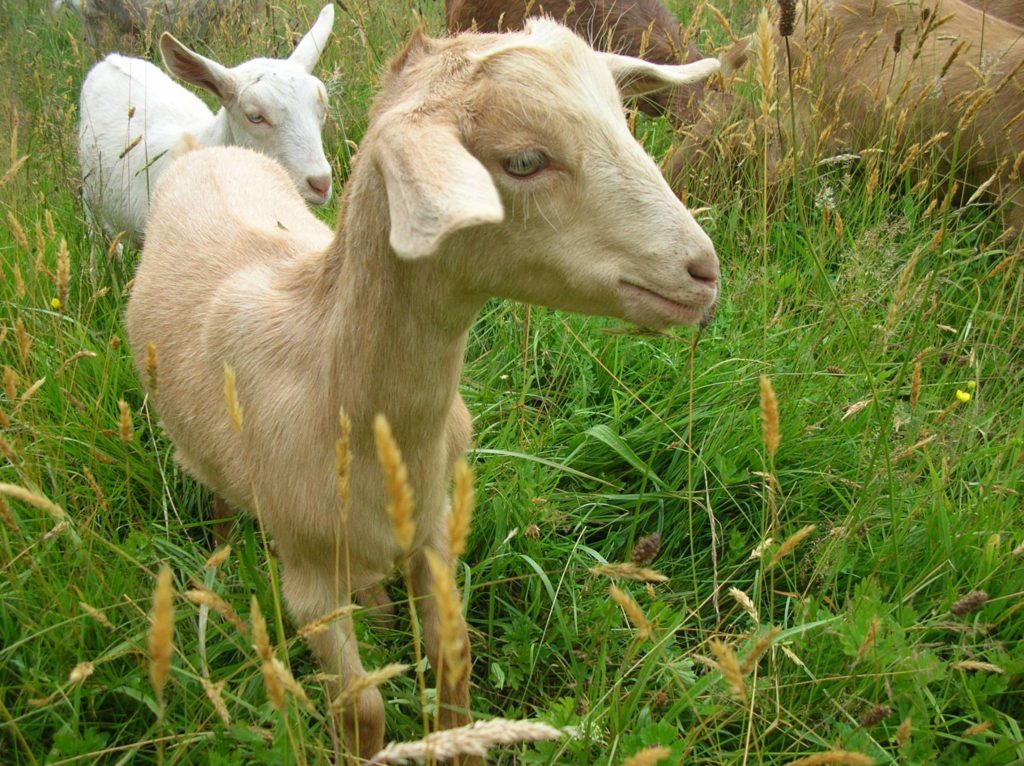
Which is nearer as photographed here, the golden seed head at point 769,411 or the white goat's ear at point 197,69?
the golden seed head at point 769,411

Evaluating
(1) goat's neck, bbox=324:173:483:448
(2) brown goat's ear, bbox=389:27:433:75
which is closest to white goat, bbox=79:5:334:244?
(2) brown goat's ear, bbox=389:27:433:75

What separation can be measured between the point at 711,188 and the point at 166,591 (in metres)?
3.09

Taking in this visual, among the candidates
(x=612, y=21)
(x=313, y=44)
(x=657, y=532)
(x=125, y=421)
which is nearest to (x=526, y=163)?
(x=125, y=421)

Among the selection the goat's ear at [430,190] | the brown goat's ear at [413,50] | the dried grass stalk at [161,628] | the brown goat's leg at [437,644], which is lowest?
the brown goat's leg at [437,644]

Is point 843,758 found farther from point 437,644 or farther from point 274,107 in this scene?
point 274,107

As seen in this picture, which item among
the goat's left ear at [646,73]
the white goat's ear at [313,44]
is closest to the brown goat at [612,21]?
the white goat's ear at [313,44]

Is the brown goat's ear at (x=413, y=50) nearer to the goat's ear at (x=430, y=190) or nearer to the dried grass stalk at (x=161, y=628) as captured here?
the goat's ear at (x=430, y=190)

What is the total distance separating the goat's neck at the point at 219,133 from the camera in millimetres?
3854

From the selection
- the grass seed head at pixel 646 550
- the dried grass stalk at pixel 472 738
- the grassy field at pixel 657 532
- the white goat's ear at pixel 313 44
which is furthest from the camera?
the white goat's ear at pixel 313 44

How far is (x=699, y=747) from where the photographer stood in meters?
1.92

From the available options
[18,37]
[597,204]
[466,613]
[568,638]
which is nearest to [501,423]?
[466,613]

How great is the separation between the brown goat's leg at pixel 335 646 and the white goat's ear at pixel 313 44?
9.12 ft

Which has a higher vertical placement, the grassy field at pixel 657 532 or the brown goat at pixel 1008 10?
the brown goat at pixel 1008 10

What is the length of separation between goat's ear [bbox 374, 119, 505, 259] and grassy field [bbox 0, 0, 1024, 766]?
1.93ft
